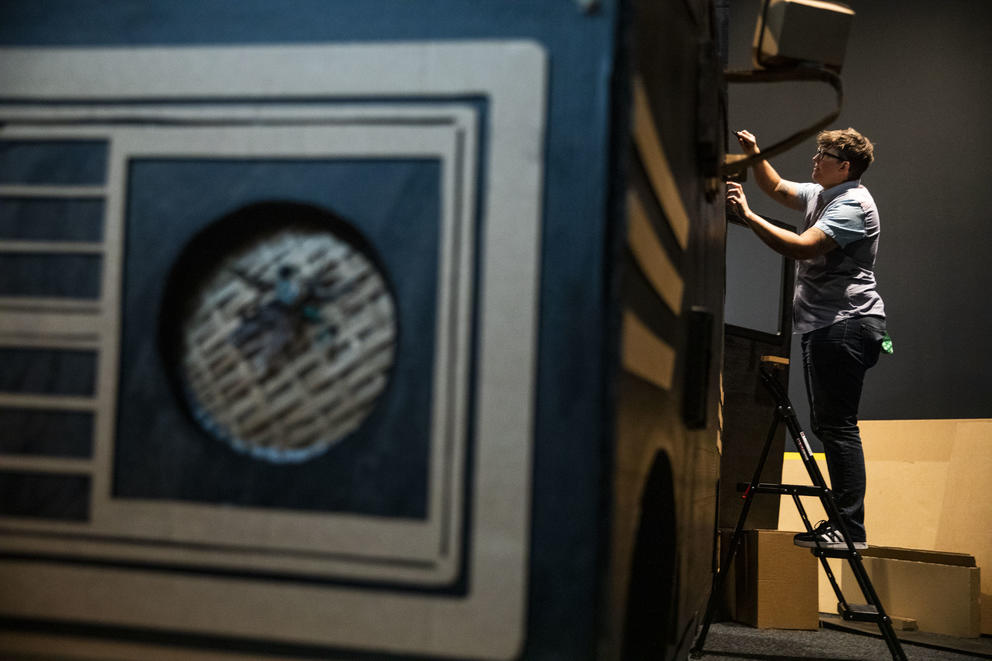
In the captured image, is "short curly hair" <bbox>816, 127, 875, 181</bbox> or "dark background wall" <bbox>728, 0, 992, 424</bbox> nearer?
"short curly hair" <bbox>816, 127, 875, 181</bbox>

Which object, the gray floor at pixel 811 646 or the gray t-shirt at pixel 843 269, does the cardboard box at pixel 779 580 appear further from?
the gray t-shirt at pixel 843 269

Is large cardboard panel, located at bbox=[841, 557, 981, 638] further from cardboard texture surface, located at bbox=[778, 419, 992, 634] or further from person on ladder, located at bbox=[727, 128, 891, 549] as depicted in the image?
person on ladder, located at bbox=[727, 128, 891, 549]

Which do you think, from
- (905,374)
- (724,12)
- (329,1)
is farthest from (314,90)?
(905,374)

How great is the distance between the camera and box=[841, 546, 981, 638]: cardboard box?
3.39 m

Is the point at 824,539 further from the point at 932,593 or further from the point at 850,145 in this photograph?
the point at 850,145

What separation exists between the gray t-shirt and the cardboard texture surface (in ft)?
3.81

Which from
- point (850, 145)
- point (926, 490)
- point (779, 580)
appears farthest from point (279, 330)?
point (926, 490)

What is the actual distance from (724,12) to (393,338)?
59.3 inches

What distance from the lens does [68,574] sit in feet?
2.56

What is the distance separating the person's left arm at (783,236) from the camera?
2.99 metres

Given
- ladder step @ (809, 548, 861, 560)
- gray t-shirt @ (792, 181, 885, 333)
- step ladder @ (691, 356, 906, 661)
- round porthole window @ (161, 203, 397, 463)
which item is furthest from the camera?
gray t-shirt @ (792, 181, 885, 333)

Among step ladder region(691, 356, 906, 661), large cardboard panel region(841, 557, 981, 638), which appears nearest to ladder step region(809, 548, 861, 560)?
step ladder region(691, 356, 906, 661)

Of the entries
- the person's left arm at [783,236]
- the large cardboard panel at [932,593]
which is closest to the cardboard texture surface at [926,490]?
the large cardboard panel at [932,593]

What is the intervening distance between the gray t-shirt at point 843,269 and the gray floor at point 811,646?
1120mm
